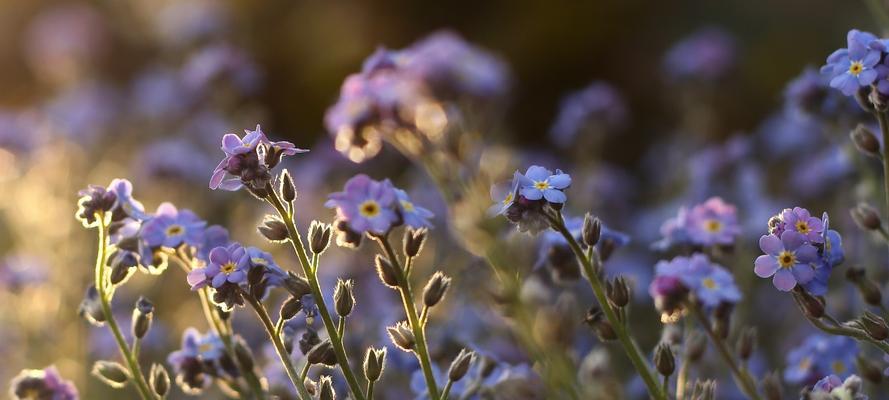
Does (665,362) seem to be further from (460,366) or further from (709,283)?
(460,366)

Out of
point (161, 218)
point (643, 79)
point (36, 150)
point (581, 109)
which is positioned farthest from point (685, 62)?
point (161, 218)

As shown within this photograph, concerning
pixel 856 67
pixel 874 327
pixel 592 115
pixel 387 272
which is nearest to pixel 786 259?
pixel 874 327

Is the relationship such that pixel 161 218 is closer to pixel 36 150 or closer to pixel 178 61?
pixel 36 150

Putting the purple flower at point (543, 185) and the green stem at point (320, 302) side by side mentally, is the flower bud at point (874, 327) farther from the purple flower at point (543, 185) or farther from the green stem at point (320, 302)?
the green stem at point (320, 302)

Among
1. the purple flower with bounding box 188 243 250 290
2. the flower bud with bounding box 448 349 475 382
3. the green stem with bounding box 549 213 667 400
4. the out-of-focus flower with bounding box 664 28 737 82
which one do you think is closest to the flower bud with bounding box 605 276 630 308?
the green stem with bounding box 549 213 667 400

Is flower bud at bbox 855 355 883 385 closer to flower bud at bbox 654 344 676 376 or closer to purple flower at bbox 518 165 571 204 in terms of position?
flower bud at bbox 654 344 676 376

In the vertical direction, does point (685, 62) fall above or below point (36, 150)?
below
